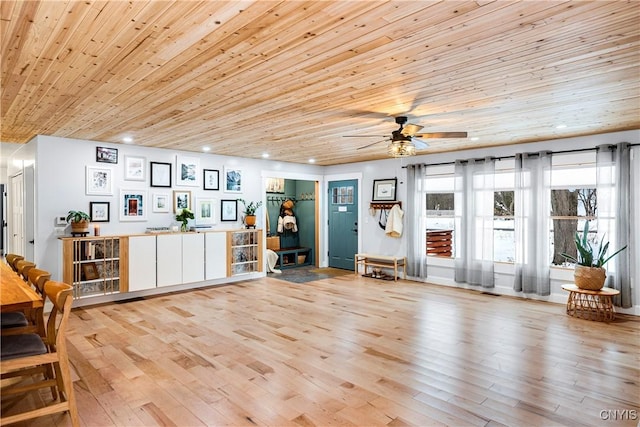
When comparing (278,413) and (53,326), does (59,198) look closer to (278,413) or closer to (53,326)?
(53,326)

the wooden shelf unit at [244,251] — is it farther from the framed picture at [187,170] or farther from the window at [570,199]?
the window at [570,199]

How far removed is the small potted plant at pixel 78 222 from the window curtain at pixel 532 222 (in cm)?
637

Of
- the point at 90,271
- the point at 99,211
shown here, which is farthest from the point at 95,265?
the point at 99,211

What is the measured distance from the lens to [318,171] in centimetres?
895

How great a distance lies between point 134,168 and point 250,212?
2177 millimetres

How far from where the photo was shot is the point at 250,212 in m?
7.43

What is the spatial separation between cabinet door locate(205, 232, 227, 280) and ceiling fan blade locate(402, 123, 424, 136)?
4003 mm

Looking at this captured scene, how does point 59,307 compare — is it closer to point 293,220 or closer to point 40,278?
point 40,278

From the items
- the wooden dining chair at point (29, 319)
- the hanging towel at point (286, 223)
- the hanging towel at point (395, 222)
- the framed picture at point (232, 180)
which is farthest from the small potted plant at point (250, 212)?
the wooden dining chair at point (29, 319)

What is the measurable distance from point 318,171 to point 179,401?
22.0 feet

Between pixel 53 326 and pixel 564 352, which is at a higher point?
pixel 53 326

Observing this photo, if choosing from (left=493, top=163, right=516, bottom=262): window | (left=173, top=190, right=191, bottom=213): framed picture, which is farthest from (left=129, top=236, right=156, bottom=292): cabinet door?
(left=493, top=163, right=516, bottom=262): window

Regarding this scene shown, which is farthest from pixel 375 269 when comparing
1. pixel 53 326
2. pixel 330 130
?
pixel 53 326

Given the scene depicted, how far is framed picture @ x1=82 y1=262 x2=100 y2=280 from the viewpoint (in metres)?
5.45
